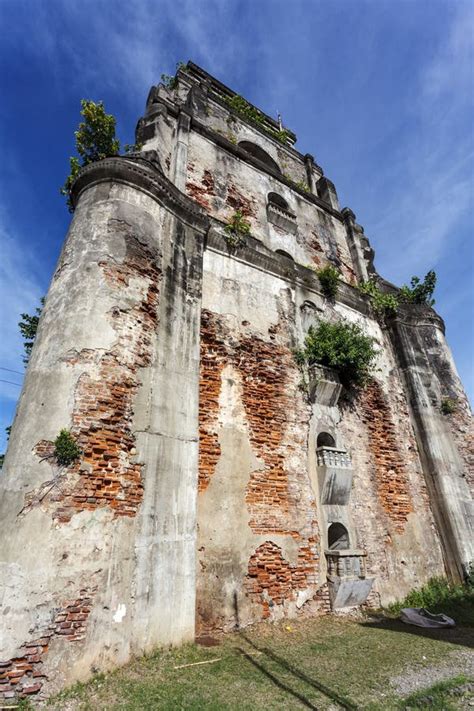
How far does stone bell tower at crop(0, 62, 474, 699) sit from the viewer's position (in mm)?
4582

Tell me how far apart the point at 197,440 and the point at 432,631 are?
206 inches

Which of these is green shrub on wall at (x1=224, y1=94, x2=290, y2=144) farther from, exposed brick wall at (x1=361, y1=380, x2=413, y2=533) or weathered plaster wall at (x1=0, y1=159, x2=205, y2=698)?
exposed brick wall at (x1=361, y1=380, x2=413, y2=533)

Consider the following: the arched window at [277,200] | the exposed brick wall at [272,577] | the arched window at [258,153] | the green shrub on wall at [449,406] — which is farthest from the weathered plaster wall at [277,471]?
the arched window at [258,153]

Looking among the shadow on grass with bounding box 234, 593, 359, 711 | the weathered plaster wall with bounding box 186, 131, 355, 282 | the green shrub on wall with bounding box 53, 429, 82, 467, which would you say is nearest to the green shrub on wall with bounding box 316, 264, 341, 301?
the weathered plaster wall with bounding box 186, 131, 355, 282

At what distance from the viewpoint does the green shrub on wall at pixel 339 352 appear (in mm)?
9258

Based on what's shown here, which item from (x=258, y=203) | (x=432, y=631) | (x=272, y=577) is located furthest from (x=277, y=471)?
(x=258, y=203)

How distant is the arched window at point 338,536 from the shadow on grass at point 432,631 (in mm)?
1352

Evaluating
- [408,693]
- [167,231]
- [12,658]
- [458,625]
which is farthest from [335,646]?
[167,231]

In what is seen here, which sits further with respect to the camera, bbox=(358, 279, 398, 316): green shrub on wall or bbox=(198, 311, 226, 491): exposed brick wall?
bbox=(358, 279, 398, 316): green shrub on wall

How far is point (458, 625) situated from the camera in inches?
273

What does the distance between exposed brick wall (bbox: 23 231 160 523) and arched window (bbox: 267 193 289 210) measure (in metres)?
7.88

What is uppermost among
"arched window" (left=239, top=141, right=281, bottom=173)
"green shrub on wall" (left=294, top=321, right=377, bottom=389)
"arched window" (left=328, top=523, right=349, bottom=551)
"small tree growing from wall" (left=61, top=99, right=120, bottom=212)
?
"arched window" (left=239, top=141, right=281, bottom=173)

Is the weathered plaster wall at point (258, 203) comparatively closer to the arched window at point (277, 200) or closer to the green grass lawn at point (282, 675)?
the arched window at point (277, 200)

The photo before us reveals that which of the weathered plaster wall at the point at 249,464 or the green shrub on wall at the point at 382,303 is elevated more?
the green shrub on wall at the point at 382,303
